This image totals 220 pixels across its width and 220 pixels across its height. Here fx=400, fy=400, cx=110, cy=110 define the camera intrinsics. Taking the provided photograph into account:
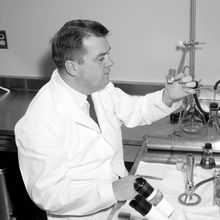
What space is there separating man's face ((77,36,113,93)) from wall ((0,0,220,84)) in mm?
702

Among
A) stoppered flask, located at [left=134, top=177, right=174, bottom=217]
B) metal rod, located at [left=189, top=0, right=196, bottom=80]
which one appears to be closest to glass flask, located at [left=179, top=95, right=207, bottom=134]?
metal rod, located at [left=189, top=0, right=196, bottom=80]

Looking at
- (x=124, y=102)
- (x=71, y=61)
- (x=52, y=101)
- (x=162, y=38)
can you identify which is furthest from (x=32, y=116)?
(x=162, y=38)

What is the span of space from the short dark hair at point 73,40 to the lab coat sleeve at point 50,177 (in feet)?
0.76

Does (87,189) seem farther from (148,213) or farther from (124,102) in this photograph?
(124,102)

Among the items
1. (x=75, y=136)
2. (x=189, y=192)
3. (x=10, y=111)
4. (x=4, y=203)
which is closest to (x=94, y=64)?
(x=75, y=136)

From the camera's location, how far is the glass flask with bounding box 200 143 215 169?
1.49 m

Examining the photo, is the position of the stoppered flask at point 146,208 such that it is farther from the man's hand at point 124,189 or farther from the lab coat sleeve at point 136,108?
the lab coat sleeve at point 136,108

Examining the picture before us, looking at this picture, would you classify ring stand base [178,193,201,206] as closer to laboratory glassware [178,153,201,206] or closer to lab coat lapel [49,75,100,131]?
laboratory glassware [178,153,201,206]

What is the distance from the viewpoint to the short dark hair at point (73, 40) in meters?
1.36

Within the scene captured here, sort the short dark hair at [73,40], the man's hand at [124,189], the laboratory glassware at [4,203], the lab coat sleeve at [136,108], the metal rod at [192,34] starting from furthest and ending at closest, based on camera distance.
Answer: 1. the laboratory glassware at [4,203]
2. the metal rod at [192,34]
3. the lab coat sleeve at [136,108]
4. the short dark hair at [73,40]
5. the man's hand at [124,189]

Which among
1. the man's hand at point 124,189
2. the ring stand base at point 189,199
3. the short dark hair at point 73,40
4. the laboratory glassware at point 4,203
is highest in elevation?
the short dark hair at point 73,40

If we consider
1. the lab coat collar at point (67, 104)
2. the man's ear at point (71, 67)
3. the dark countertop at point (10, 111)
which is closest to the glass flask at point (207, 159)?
the lab coat collar at point (67, 104)

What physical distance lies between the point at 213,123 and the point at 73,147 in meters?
0.69

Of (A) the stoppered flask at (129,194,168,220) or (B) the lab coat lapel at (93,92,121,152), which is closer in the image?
(A) the stoppered flask at (129,194,168,220)
